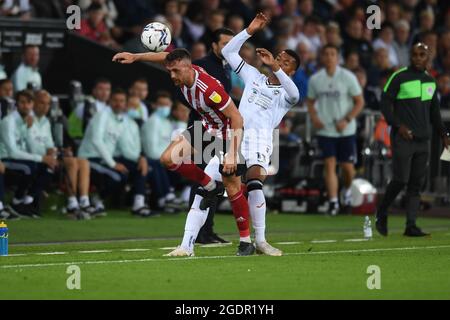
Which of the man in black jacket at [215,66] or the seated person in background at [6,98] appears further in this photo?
the seated person in background at [6,98]

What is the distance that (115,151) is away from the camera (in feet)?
65.0

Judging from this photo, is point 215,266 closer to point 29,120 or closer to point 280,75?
point 280,75

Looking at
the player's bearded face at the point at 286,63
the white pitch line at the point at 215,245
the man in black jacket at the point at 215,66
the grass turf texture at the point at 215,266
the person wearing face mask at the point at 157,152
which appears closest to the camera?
the grass turf texture at the point at 215,266

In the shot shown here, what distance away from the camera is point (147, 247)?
1429cm

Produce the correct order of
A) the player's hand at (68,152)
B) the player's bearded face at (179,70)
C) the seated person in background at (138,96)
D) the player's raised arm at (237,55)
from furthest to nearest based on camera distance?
the seated person in background at (138,96)
the player's hand at (68,152)
the player's raised arm at (237,55)
the player's bearded face at (179,70)

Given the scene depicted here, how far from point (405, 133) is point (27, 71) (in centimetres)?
696

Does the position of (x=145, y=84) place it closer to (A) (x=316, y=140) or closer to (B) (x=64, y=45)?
(B) (x=64, y=45)

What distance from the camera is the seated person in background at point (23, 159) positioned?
18.2m

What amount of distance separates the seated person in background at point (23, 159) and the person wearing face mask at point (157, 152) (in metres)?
2.09

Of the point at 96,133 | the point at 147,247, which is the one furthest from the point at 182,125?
the point at 147,247

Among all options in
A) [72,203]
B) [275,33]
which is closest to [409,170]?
[72,203]

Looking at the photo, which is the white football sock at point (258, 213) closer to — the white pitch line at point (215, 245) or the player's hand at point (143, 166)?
the white pitch line at point (215, 245)

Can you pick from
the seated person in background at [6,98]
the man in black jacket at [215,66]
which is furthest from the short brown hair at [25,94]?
the man in black jacket at [215,66]
